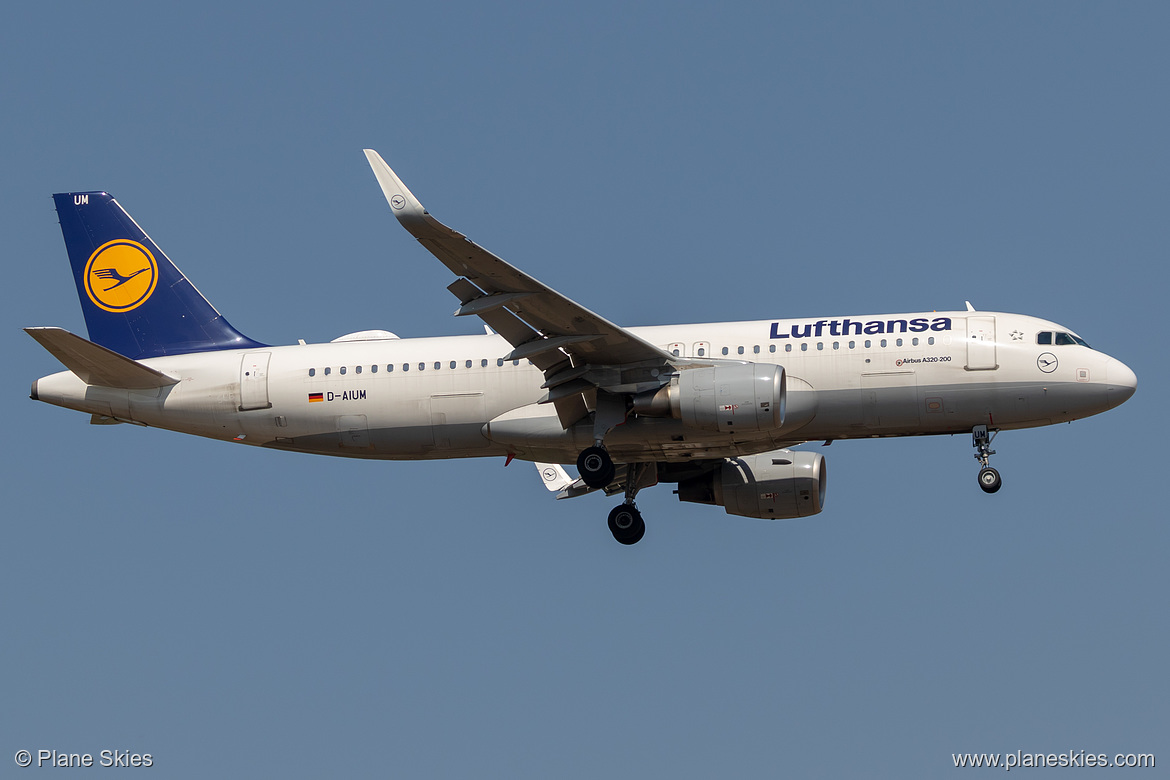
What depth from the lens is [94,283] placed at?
39.7 metres

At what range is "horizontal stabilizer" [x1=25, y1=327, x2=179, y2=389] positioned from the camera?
115 ft

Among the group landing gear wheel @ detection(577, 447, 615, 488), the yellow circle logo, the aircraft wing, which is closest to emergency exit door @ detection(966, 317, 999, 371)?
the aircraft wing

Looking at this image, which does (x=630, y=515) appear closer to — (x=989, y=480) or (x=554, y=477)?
(x=554, y=477)

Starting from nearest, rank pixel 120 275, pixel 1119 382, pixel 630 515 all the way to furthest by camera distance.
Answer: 1. pixel 1119 382
2. pixel 630 515
3. pixel 120 275

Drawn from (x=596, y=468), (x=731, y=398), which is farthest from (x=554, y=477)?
(x=731, y=398)

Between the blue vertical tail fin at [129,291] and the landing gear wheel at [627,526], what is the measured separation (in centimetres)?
1071

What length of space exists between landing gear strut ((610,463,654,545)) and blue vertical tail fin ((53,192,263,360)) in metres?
10.6

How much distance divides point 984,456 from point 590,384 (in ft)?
31.5

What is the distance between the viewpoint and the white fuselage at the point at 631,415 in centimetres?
3444

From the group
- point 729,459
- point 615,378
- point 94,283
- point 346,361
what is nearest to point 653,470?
point 729,459

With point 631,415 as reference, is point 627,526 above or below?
below

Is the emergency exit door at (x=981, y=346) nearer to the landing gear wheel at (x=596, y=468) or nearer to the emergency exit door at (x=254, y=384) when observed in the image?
the landing gear wheel at (x=596, y=468)

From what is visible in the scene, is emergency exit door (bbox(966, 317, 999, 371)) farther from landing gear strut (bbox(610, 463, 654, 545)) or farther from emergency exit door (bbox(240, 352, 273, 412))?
emergency exit door (bbox(240, 352, 273, 412))

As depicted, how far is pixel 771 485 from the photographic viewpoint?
39.4 m
